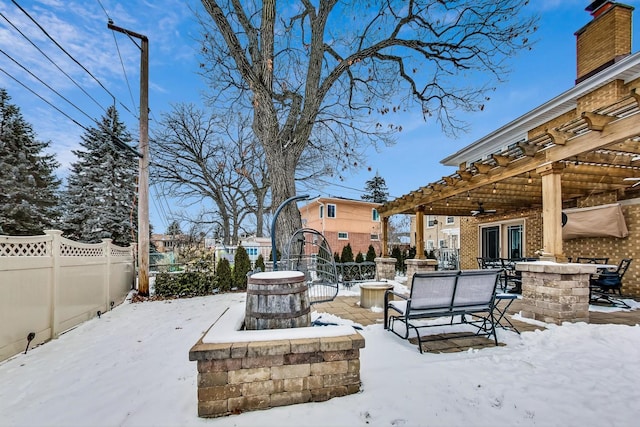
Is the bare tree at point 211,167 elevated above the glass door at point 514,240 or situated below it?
above

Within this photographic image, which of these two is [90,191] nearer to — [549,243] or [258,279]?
[258,279]

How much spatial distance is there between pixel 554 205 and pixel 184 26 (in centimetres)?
922

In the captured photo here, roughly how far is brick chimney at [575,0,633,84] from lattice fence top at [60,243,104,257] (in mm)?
11936

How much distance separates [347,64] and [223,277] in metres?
6.94

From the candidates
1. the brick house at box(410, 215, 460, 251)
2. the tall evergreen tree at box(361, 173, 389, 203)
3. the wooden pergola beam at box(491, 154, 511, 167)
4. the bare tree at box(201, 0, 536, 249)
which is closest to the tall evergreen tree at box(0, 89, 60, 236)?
the bare tree at box(201, 0, 536, 249)

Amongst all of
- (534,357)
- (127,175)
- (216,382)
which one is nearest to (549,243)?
(534,357)

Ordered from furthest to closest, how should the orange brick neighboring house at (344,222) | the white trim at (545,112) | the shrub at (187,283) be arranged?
1. the orange brick neighboring house at (344,222)
2. the shrub at (187,283)
3. the white trim at (545,112)

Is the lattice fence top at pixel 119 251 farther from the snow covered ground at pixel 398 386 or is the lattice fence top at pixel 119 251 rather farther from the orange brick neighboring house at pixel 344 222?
the orange brick neighboring house at pixel 344 222

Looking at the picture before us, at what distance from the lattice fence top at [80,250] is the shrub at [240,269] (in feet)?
11.8

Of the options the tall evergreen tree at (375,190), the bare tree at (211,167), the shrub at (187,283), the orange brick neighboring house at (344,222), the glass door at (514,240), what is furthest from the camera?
the tall evergreen tree at (375,190)

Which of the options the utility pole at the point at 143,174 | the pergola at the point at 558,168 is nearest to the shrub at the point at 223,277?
the utility pole at the point at 143,174

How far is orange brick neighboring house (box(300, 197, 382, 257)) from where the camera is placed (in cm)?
1911

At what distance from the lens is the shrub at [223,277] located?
28.8 ft

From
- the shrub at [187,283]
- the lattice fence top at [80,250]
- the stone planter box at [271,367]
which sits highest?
the lattice fence top at [80,250]
